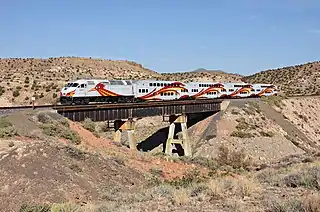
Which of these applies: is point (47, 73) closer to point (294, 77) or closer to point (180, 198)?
point (294, 77)

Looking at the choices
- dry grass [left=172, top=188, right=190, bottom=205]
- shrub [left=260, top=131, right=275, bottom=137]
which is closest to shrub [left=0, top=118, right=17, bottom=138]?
dry grass [left=172, top=188, right=190, bottom=205]

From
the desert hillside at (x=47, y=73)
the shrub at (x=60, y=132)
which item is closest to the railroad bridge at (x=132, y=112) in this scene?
the shrub at (x=60, y=132)

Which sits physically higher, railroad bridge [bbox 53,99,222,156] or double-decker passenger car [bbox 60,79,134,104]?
double-decker passenger car [bbox 60,79,134,104]

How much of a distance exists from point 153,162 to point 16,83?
2178 inches

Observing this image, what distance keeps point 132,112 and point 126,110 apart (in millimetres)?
894

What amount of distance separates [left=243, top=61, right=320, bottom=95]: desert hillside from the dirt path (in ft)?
183

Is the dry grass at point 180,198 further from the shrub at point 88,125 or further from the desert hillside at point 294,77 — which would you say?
the desert hillside at point 294,77

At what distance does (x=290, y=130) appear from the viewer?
61.8 m

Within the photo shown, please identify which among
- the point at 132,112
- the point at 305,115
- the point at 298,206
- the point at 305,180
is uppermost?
the point at 132,112

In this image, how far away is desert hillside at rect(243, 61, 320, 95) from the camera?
423 ft

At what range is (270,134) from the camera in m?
54.3

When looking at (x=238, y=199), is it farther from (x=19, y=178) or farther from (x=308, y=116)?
(x=308, y=116)

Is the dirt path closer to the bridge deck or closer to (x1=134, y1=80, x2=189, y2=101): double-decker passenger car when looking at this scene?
the bridge deck

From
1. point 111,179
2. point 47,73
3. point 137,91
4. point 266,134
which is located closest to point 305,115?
point 266,134
